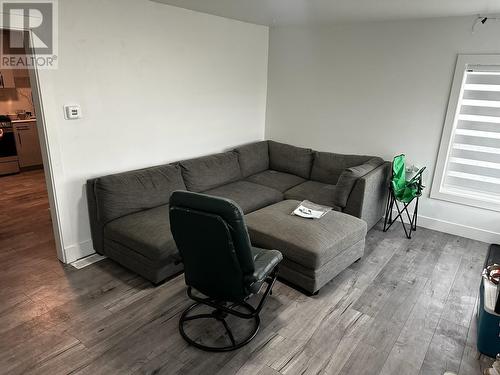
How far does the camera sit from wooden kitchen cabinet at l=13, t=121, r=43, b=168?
226 inches

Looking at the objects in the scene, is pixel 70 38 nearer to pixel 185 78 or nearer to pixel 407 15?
pixel 185 78

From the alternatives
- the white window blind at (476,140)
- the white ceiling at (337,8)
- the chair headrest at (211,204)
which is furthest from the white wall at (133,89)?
the white window blind at (476,140)

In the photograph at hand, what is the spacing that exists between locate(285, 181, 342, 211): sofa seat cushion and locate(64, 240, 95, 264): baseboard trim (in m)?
2.15

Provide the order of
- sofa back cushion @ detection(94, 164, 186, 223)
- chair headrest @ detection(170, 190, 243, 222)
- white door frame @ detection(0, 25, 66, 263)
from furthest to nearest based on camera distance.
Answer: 1. sofa back cushion @ detection(94, 164, 186, 223)
2. white door frame @ detection(0, 25, 66, 263)
3. chair headrest @ detection(170, 190, 243, 222)

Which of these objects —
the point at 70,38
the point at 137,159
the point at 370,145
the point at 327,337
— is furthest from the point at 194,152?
the point at 327,337

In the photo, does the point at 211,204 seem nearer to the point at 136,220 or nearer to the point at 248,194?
the point at 136,220

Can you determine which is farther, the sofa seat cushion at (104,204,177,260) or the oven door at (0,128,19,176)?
the oven door at (0,128,19,176)

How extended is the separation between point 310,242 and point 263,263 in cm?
69

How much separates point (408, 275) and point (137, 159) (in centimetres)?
285

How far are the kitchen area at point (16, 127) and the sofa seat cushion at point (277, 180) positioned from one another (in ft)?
13.4

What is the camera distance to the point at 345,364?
2.07m

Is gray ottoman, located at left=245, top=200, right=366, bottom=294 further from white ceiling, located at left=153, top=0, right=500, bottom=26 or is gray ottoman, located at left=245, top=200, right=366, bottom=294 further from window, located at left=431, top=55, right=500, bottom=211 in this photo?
white ceiling, located at left=153, top=0, right=500, bottom=26

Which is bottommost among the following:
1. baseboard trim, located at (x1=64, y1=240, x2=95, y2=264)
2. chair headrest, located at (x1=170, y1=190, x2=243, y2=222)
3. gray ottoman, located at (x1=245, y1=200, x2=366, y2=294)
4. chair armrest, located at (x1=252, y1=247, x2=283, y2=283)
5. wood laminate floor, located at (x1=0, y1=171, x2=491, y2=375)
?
wood laminate floor, located at (x1=0, y1=171, x2=491, y2=375)

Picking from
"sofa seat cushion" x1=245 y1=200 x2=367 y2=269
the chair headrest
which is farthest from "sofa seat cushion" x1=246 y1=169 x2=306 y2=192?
the chair headrest
